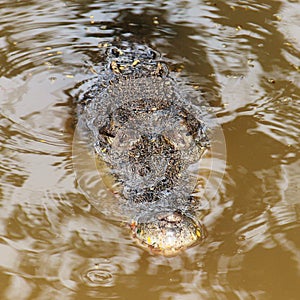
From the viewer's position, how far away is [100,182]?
459 cm

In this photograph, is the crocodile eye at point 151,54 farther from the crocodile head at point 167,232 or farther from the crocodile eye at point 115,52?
the crocodile head at point 167,232

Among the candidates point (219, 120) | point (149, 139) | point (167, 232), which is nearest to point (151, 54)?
point (219, 120)

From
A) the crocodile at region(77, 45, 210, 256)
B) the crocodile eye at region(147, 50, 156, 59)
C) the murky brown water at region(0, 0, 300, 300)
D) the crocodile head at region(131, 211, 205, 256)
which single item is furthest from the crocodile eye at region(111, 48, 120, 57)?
the crocodile head at region(131, 211, 205, 256)

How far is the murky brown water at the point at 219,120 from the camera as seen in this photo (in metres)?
3.74

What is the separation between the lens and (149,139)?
15.7ft

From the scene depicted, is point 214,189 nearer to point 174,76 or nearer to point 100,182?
point 100,182

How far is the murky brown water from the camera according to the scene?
3736 mm

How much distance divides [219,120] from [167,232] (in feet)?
5.38

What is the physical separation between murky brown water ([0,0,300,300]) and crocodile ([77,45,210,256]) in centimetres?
15

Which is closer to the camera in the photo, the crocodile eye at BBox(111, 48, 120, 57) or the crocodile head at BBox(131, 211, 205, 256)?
the crocodile head at BBox(131, 211, 205, 256)

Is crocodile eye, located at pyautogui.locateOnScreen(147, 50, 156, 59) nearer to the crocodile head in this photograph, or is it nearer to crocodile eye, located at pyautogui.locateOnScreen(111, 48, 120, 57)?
crocodile eye, located at pyautogui.locateOnScreen(111, 48, 120, 57)

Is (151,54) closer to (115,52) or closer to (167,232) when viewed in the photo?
(115,52)

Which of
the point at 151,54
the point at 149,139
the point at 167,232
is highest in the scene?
the point at 151,54

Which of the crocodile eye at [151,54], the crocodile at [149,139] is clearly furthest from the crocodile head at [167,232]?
the crocodile eye at [151,54]
